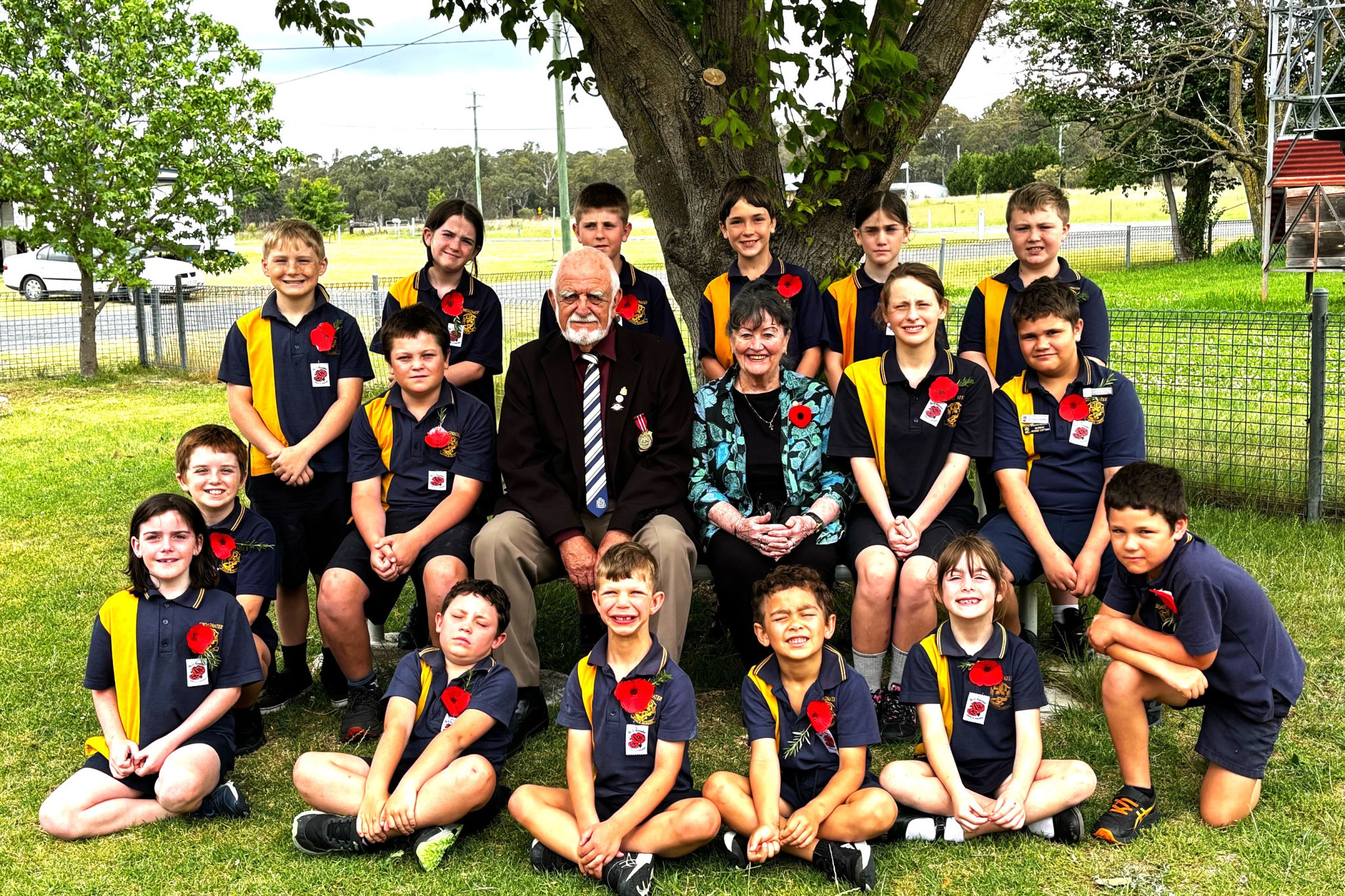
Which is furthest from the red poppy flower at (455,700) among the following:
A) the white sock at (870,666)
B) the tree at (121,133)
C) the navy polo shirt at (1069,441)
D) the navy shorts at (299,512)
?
the tree at (121,133)

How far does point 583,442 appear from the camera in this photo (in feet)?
15.0

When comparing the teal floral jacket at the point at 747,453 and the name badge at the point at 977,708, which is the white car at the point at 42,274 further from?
the name badge at the point at 977,708

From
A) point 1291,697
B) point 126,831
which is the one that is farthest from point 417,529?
point 1291,697

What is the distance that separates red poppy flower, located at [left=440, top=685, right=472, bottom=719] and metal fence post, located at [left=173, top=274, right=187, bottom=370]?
1326 centimetres

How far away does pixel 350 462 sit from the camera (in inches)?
179

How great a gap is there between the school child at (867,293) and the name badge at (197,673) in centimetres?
275

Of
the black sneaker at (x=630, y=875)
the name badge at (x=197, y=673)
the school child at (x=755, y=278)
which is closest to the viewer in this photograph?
the black sneaker at (x=630, y=875)

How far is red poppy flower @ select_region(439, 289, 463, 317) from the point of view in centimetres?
527

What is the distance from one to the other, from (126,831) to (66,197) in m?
12.8

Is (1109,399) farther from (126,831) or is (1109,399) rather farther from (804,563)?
(126,831)

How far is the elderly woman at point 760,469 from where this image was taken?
425 cm

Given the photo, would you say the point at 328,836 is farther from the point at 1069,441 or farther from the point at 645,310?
the point at 1069,441

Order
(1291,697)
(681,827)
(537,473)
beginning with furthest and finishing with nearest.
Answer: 1. (537,473)
2. (1291,697)
3. (681,827)

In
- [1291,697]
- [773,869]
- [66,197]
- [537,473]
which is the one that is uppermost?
[66,197]
